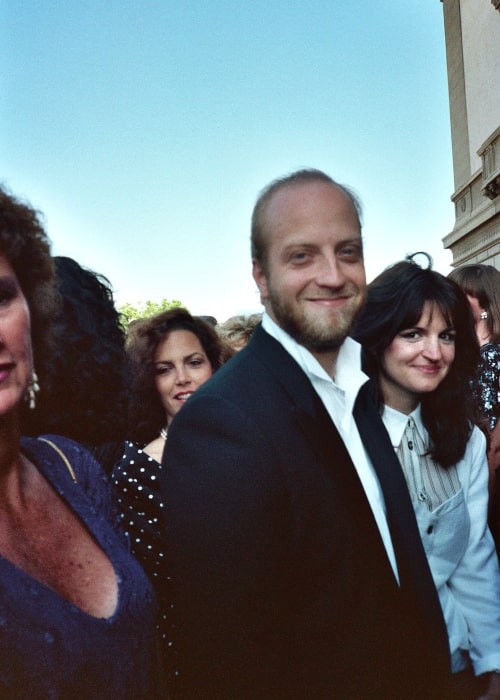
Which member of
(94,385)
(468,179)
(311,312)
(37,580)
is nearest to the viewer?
(37,580)

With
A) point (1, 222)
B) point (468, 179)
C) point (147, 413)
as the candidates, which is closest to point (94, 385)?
point (147, 413)

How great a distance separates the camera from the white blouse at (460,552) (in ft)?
5.61

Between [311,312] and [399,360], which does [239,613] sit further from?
[399,360]

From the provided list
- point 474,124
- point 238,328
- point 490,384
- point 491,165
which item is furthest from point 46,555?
point 474,124

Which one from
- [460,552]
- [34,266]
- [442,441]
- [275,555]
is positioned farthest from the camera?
[442,441]

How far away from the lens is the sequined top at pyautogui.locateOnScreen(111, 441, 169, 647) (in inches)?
67.2

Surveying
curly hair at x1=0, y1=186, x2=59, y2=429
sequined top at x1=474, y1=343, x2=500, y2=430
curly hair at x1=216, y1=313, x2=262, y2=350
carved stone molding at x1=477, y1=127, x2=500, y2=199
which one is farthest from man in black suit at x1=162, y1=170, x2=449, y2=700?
carved stone molding at x1=477, y1=127, x2=500, y2=199

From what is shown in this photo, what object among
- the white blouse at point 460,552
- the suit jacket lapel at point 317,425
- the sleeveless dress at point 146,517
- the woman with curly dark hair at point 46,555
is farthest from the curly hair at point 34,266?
the white blouse at point 460,552

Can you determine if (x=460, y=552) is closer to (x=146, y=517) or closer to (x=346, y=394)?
(x=346, y=394)

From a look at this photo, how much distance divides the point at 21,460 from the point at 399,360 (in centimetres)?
120

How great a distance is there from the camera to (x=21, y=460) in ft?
3.51

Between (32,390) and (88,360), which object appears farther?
(88,360)

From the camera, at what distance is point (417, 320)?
1.91 meters

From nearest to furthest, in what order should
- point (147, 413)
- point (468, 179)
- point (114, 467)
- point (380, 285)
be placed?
point (114, 467) < point (380, 285) < point (147, 413) < point (468, 179)
